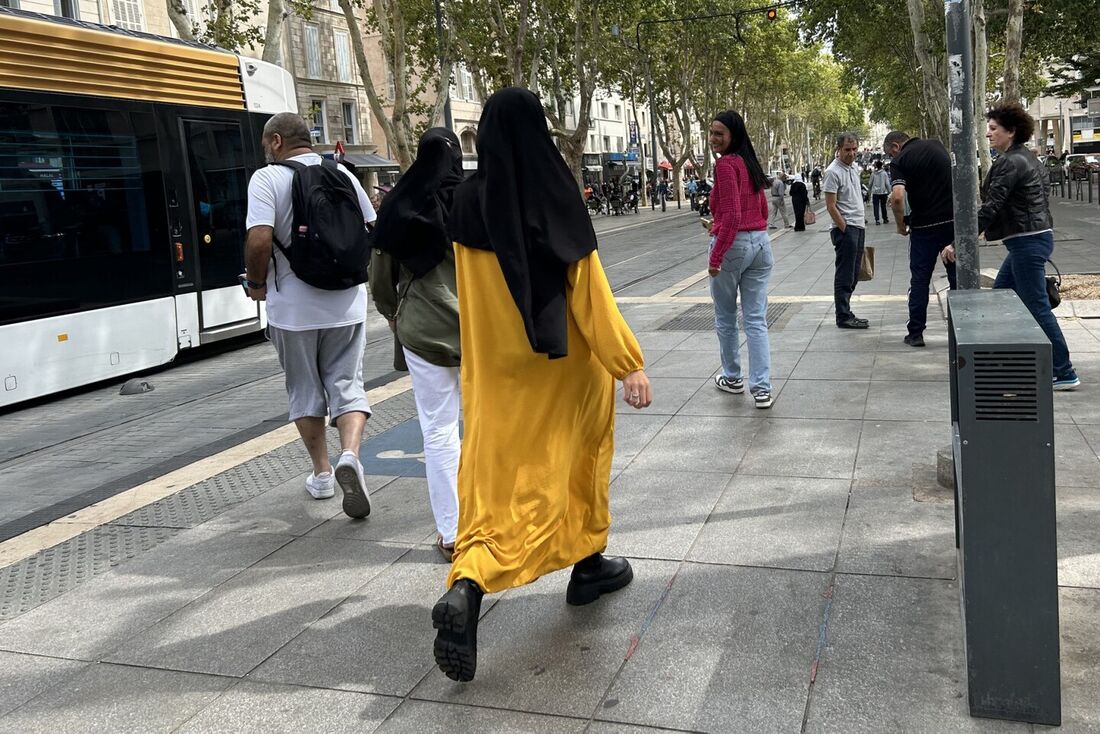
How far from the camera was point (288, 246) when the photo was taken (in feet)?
16.0

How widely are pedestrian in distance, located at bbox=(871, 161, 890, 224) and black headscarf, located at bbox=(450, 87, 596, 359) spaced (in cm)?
2331

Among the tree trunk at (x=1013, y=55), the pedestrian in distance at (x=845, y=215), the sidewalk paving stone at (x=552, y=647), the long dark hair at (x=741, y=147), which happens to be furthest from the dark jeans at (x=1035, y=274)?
the tree trunk at (x=1013, y=55)

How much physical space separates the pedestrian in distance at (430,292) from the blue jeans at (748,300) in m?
2.89

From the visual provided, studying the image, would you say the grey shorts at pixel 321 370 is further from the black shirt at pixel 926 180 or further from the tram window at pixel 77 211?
the black shirt at pixel 926 180

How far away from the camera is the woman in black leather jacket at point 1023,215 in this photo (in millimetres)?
6395

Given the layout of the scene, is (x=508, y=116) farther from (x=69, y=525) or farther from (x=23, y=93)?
(x=23, y=93)

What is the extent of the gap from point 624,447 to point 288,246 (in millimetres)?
2122

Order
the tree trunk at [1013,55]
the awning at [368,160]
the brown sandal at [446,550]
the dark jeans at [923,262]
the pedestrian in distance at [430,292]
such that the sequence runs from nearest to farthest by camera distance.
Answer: the pedestrian in distance at [430,292] < the brown sandal at [446,550] < the dark jeans at [923,262] < the tree trunk at [1013,55] < the awning at [368,160]

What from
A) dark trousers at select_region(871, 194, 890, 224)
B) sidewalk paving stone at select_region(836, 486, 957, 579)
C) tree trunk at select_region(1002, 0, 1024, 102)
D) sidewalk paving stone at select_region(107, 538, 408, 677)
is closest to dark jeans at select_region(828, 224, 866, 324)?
sidewalk paving stone at select_region(836, 486, 957, 579)

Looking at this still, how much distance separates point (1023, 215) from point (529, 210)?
4477mm

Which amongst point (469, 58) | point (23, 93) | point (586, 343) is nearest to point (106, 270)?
point (23, 93)

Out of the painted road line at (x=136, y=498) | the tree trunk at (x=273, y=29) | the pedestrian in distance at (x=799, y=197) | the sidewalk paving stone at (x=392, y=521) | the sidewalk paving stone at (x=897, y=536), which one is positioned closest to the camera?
the sidewalk paving stone at (x=897, y=536)

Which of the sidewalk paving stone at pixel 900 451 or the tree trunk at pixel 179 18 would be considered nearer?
the sidewalk paving stone at pixel 900 451

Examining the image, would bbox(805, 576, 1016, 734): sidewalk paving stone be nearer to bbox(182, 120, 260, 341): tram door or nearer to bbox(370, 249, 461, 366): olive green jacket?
Answer: bbox(370, 249, 461, 366): olive green jacket
